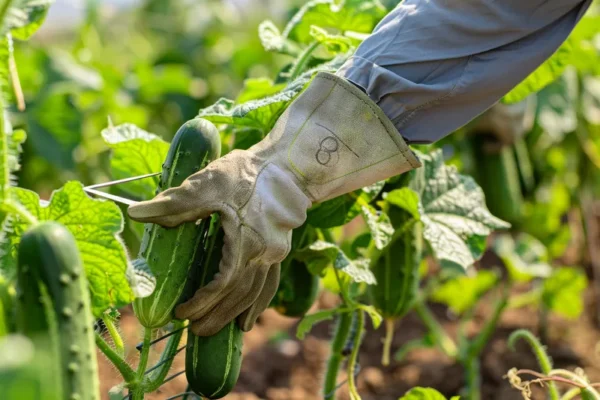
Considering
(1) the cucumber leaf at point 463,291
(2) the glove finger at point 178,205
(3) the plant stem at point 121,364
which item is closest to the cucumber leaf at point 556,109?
(1) the cucumber leaf at point 463,291

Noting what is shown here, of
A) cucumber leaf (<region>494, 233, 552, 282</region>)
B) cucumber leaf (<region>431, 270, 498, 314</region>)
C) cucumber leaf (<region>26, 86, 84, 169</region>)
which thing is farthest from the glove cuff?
cucumber leaf (<region>26, 86, 84, 169</region>)

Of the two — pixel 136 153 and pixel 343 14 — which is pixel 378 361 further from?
pixel 136 153

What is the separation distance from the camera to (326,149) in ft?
6.76

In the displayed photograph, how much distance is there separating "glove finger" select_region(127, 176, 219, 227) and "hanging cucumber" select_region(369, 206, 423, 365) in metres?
0.89

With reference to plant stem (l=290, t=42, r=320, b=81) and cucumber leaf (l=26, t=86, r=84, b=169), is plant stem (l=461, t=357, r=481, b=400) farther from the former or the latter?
cucumber leaf (l=26, t=86, r=84, b=169)

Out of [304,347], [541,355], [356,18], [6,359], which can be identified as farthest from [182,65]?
[6,359]

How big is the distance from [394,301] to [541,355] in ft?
1.59

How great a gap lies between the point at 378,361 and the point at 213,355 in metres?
2.38

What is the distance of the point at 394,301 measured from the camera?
2.70 metres

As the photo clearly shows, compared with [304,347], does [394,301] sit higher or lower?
higher

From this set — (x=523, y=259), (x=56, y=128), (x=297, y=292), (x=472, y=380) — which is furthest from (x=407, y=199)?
(x=56, y=128)

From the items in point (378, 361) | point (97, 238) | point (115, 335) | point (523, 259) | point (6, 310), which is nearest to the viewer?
point (6, 310)

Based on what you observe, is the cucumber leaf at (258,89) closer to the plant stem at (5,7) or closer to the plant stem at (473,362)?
the plant stem at (5,7)

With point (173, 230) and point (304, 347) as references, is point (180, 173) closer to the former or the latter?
point (173, 230)
